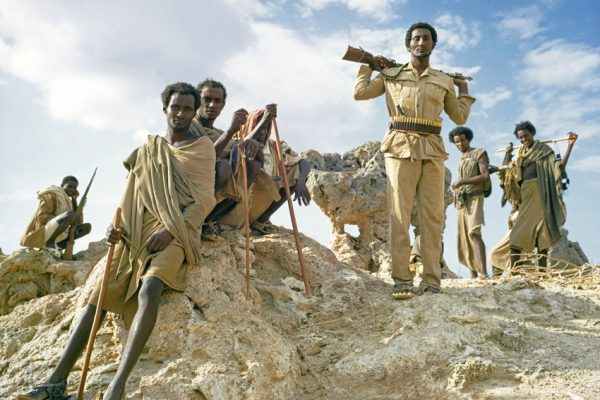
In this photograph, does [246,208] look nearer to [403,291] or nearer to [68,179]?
[403,291]

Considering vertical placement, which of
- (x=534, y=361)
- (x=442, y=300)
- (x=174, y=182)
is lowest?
(x=534, y=361)

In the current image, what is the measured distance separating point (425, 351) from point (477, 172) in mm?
4855

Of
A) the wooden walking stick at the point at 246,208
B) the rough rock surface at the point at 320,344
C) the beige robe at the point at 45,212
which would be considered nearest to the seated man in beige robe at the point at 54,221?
the beige robe at the point at 45,212

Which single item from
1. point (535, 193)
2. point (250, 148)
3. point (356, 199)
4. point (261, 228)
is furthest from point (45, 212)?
point (535, 193)

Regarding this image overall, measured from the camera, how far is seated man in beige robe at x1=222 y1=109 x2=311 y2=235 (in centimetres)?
509

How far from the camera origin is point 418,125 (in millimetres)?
4605

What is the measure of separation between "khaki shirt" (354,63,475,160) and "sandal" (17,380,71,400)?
296 cm

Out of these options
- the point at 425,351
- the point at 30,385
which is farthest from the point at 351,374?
→ the point at 30,385

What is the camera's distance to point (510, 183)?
25.7 feet

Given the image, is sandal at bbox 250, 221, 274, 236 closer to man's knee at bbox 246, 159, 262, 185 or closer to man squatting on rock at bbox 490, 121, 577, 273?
man's knee at bbox 246, 159, 262, 185

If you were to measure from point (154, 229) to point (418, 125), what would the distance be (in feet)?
7.74

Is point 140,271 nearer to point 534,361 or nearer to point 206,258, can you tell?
point 206,258

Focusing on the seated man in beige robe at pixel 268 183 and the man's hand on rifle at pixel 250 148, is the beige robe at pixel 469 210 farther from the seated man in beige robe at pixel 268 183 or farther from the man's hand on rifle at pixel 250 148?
the man's hand on rifle at pixel 250 148

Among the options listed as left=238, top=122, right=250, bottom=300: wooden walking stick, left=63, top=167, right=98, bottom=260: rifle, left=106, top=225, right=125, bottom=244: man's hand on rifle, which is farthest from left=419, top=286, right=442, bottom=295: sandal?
left=63, top=167, right=98, bottom=260: rifle
